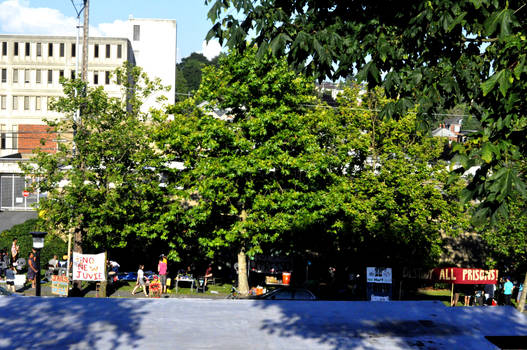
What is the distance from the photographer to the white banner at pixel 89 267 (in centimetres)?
2883

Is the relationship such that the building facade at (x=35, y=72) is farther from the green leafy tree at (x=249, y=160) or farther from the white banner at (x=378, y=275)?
the white banner at (x=378, y=275)

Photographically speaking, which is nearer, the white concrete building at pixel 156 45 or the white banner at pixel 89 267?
the white banner at pixel 89 267

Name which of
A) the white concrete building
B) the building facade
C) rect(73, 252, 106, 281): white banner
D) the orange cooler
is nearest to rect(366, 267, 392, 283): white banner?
the orange cooler

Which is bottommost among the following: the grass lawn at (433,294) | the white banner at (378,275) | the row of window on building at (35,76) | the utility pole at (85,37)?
the grass lawn at (433,294)

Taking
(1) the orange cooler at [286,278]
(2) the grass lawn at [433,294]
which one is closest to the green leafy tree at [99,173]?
(1) the orange cooler at [286,278]

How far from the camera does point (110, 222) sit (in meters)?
30.6

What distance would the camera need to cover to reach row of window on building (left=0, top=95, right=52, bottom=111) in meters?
89.8

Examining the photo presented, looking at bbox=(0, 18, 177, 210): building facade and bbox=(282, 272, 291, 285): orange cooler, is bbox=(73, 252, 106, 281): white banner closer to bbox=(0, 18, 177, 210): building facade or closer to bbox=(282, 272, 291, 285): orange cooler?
bbox=(282, 272, 291, 285): orange cooler

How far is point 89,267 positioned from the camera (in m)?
29.0

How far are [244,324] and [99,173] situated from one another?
73.9 feet

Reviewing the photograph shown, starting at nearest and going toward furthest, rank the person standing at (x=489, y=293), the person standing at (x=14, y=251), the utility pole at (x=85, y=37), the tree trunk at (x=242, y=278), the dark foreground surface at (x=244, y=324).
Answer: the dark foreground surface at (x=244, y=324) → the person standing at (x=489, y=293) → the tree trunk at (x=242, y=278) → the utility pole at (x=85, y=37) → the person standing at (x=14, y=251)

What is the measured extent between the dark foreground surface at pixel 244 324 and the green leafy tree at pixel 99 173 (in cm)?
1881

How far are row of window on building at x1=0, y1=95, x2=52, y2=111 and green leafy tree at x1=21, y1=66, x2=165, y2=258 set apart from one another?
63027mm

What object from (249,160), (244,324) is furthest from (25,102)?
(244,324)
